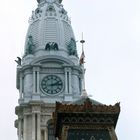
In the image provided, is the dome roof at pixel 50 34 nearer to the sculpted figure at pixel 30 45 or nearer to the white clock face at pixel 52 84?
the sculpted figure at pixel 30 45

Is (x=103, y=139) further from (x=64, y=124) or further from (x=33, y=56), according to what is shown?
(x=33, y=56)

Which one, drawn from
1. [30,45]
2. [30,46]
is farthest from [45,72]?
[30,45]

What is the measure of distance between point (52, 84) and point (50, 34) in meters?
8.49

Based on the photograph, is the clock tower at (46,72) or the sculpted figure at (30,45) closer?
the clock tower at (46,72)

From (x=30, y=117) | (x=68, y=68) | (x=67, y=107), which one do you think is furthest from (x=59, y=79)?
(x=67, y=107)

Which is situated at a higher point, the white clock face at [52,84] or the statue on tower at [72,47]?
the statue on tower at [72,47]

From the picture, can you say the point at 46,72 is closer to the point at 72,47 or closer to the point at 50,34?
the point at 72,47

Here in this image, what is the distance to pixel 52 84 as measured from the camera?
90875 mm

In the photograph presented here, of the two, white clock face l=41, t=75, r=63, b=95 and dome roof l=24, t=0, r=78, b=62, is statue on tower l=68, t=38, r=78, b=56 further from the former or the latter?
white clock face l=41, t=75, r=63, b=95

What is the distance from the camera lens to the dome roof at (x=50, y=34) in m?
93.6

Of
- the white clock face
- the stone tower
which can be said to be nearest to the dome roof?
the stone tower

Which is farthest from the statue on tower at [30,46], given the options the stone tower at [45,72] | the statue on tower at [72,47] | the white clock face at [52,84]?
the statue on tower at [72,47]

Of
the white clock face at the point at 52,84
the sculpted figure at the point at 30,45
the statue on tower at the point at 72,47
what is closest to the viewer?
the white clock face at the point at 52,84

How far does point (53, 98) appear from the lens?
8944 centimetres
